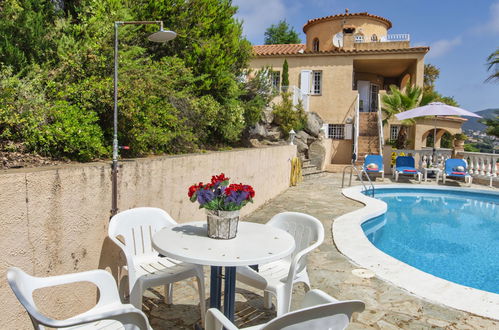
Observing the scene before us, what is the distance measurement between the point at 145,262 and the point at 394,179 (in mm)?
13703

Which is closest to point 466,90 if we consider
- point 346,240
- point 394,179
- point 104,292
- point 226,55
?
point 394,179

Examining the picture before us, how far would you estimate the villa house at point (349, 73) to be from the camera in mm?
20594

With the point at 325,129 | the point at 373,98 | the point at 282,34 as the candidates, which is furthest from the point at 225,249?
the point at 282,34

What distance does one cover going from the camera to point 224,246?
2906 millimetres

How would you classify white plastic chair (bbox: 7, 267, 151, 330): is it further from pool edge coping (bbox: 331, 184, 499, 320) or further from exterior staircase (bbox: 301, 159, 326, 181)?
exterior staircase (bbox: 301, 159, 326, 181)

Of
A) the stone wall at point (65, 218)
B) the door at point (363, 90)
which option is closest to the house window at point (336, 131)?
the door at point (363, 90)

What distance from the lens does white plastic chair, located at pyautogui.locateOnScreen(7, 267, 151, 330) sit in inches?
73.0

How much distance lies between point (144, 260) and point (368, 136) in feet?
62.5

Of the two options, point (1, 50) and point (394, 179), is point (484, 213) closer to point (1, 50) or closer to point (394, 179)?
point (394, 179)

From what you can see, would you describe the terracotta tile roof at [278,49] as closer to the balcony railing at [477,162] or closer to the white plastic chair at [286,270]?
the balcony railing at [477,162]

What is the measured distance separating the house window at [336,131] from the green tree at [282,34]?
72.9 ft

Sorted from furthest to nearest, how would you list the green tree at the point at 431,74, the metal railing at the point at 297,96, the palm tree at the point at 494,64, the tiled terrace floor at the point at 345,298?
the green tree at the point at 431,74
the metal railing at the point at 297,96
the palm tree at the point at 494,64
the tiled terrace floor at the point at 345,298

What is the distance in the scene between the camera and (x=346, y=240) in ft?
20.3

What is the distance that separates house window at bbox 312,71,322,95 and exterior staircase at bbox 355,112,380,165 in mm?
3161
